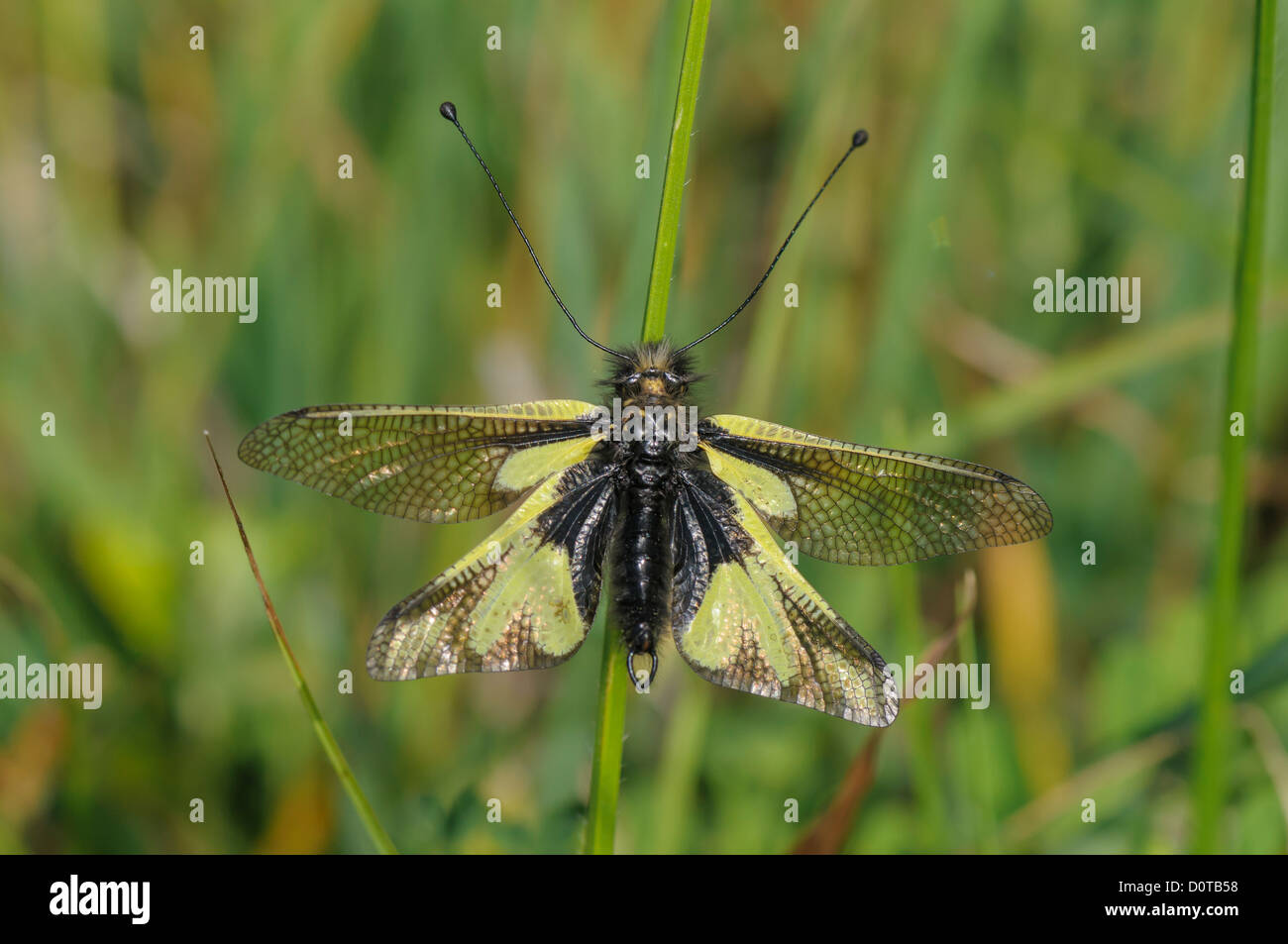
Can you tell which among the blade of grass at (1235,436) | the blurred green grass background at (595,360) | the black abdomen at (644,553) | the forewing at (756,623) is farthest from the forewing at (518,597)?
the blade of grass at (1235,436)

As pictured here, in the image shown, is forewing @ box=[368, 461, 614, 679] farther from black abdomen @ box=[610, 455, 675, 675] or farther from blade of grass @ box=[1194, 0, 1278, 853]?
blade of grass @ box=[1194, 0, 1278, 853]

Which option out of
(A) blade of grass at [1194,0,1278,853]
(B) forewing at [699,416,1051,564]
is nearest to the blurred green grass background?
(B) forewing at [699,416,1051,564]

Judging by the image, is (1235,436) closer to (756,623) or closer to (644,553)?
(756,623)

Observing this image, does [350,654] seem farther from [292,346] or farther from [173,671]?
[292,346]

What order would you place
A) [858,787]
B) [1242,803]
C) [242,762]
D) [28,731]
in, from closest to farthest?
[858,787]
[1242,803]
[28,731]
[242,762]
